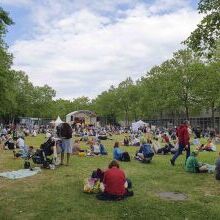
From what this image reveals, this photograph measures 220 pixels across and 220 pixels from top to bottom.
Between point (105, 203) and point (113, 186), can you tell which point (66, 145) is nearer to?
point (113, 186)

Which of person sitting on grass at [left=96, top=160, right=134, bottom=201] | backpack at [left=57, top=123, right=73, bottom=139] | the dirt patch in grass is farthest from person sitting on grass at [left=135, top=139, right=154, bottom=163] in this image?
person sitting on grass at [left=96, top=160, right=134, bottom=201]

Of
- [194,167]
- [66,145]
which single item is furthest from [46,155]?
[194,167]

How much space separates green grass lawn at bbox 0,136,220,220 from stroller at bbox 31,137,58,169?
3.85 feet

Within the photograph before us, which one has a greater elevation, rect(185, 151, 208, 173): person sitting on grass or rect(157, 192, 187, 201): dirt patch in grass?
rect(185, 151, 208, 173): person sitting on grass

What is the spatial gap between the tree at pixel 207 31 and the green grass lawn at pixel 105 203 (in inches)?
184

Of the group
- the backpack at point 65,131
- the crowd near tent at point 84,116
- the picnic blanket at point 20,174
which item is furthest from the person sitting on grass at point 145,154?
the crowd near tent at point 84,116

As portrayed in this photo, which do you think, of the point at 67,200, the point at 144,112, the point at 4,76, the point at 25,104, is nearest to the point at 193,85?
the point at 144,112

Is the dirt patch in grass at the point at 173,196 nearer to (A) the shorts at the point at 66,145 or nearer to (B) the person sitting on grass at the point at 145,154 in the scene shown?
(A) the shorts at the point at 66,145

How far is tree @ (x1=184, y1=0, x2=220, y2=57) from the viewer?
48.0 ft

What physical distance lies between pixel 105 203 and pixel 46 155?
857 cm

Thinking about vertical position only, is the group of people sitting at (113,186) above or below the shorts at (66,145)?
below

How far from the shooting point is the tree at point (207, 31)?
1464cm

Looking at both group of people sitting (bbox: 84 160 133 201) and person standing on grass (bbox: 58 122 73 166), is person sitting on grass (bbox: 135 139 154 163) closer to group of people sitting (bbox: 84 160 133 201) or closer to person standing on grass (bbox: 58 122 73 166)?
person standing on grass (bbox: 58 122 73 166)

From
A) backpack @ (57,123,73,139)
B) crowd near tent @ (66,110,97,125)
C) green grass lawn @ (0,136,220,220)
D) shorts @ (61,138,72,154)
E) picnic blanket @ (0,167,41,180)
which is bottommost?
green grass lawn @ (0,136,220,220)
